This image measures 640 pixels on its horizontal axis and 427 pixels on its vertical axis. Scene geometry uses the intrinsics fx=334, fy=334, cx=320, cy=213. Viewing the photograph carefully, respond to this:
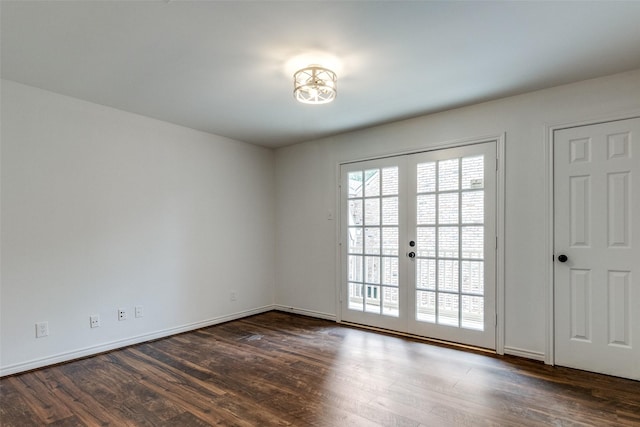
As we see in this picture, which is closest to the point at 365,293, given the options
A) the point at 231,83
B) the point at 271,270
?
the point at 271,270

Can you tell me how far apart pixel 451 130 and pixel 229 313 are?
3496 millimetres

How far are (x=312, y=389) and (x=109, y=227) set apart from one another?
2.49m

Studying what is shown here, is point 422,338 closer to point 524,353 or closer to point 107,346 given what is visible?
point 524,353

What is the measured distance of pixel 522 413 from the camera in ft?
6.97

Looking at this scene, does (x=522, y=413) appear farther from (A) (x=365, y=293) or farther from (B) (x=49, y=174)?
(B) (x=49, y=174)

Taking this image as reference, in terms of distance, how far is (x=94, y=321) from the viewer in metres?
3.17

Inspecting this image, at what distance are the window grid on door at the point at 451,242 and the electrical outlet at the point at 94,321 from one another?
3.22m

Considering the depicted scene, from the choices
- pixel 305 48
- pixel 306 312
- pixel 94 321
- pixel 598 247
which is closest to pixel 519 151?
pixel 598 247

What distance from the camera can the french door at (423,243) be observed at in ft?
10.7

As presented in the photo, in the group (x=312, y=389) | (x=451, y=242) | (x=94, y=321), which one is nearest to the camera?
(x=312, y=389)

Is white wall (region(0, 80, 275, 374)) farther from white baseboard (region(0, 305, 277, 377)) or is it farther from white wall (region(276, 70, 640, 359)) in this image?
white wall (region(276, 70, 640, 359))

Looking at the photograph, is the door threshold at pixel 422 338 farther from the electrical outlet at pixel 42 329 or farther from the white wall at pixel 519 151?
the electrical outlet at pixel 42 329

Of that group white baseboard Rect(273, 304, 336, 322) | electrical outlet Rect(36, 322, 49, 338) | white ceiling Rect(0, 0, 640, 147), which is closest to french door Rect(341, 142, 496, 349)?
white baseboard Rect(273, 304, 336, 322)

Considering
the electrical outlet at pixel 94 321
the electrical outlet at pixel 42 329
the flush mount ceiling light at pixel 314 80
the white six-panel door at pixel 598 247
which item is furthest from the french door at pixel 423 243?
the electrical outlet at pixel 42 329
